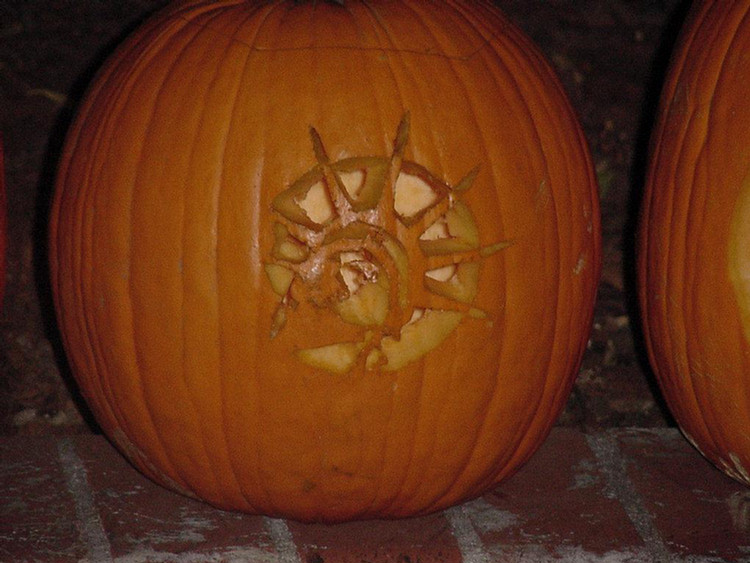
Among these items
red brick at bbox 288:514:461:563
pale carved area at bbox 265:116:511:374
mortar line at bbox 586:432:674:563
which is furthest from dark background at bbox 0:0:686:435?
pale carved area at bbox 265:116:511:374

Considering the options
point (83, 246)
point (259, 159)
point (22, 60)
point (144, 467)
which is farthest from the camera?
point (22, 60)

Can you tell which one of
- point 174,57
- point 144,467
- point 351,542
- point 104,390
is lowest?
point 351,542

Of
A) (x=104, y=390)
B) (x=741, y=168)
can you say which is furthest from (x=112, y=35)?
(x=741, y=168)

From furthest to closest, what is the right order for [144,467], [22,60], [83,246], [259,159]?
[22,60], [144,467], [83,246], [259,159]

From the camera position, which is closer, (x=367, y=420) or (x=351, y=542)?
(x=367, y=420)

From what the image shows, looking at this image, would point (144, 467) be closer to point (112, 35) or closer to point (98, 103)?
point (98, 103)

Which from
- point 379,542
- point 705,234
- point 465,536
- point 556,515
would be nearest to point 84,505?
point 379,542

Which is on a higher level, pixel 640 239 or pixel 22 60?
pixel 22 60
